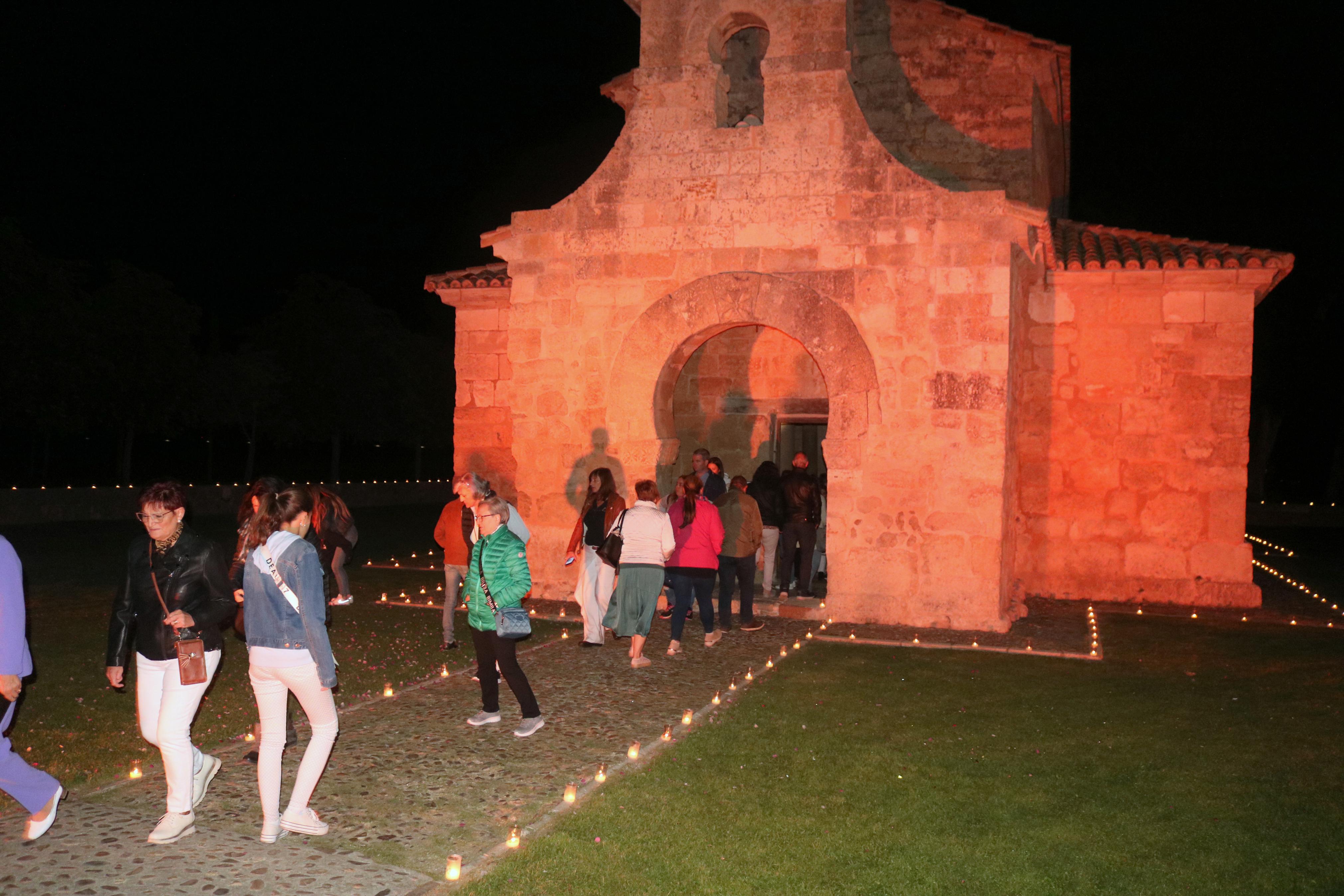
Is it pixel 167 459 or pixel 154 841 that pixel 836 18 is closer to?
pixel 154 841

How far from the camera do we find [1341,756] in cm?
654

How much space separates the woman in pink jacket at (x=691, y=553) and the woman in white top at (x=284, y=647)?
470cm

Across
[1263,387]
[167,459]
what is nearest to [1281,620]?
[1263,387]

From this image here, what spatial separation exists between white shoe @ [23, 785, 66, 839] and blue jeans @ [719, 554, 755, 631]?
6.44m

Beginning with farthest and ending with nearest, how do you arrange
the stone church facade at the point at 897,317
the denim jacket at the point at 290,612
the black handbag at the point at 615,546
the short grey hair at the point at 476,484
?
1. the stone church facade at the point at 897,317
2. the black handbag at the point at 615,546
3. the short grey hair at the point at 476,484
4. the denim jacket at the point at 290,612

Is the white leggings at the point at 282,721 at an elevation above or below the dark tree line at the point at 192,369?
→ below

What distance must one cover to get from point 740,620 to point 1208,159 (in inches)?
1101

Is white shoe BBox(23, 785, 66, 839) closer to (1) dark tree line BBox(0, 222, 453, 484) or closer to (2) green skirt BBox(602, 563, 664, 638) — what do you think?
(2) green skirt BBox(602, 563, 664, 638)

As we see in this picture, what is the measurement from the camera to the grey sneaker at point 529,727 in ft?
21.2

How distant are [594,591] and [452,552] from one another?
1.36 meters

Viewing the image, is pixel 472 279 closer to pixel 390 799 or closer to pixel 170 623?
pixel 390 799

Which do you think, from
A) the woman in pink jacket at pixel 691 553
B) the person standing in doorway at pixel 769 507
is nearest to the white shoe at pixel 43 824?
the woman in pink jacket at pixel 691 553

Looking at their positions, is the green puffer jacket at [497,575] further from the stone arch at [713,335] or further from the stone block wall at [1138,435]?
the stone block wall at [1138,435]

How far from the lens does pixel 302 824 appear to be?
187 inches
